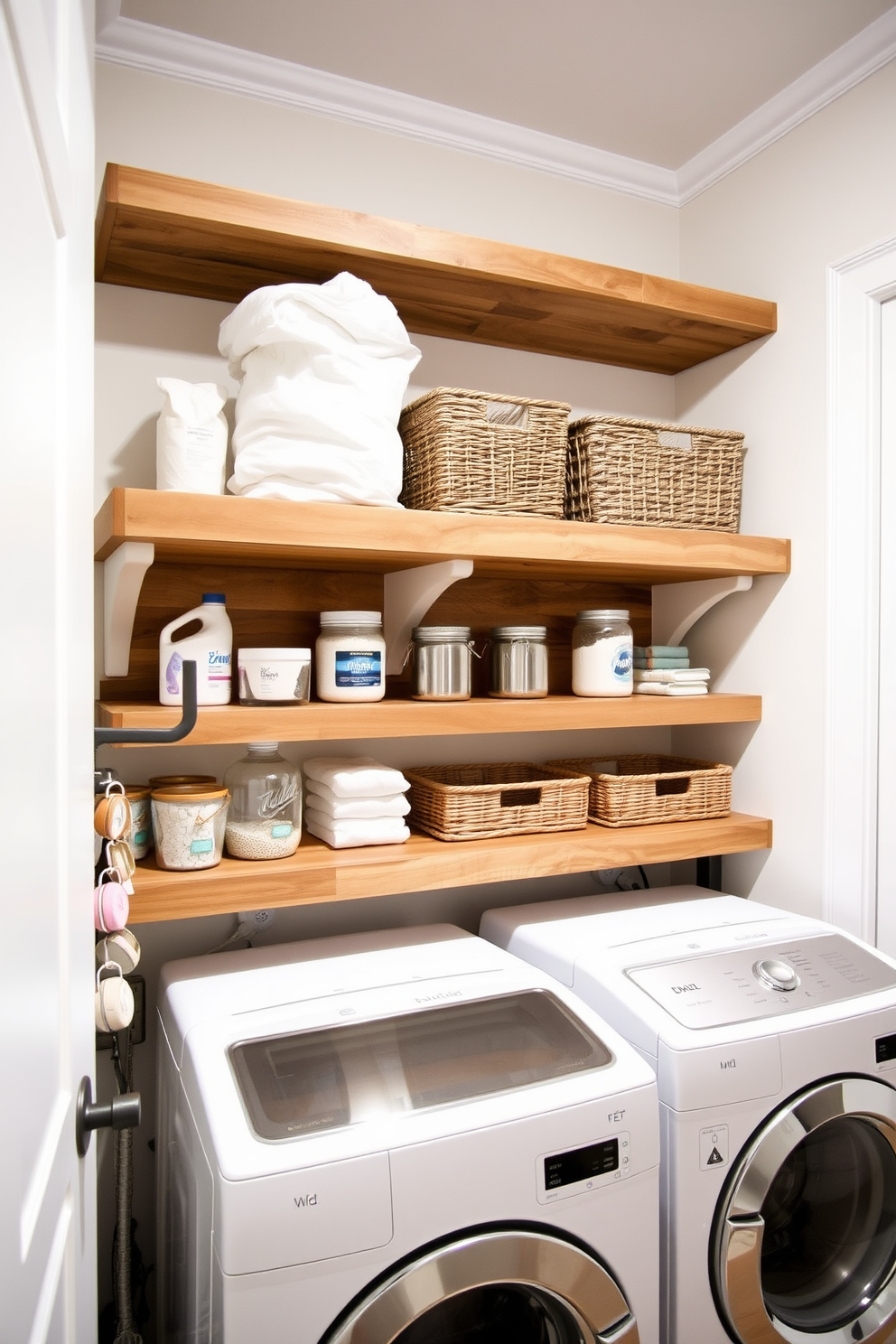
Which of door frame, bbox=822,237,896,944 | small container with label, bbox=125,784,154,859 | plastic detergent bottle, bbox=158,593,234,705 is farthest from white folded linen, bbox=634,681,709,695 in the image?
small container with label, bbox=125,784,154,859

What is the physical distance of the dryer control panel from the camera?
1373 mm

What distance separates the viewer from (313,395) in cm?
143

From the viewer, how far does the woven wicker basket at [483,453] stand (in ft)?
5.14

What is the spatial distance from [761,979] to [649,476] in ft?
3.25

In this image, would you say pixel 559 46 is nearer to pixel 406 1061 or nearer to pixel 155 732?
pixel 155 732

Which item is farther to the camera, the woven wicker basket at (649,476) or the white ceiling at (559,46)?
the woven wicker basket at (649,476)

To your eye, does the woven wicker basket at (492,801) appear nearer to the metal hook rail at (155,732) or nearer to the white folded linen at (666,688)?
the white folded linen at (666,688)

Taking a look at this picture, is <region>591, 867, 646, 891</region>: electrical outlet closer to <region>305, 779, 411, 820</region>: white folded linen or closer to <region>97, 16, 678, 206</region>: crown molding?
<region>305, 779, 411, 820</region>: white folded linen

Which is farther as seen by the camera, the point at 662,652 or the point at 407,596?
the point at 662,652

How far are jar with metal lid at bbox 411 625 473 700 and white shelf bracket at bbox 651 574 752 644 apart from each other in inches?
24.9

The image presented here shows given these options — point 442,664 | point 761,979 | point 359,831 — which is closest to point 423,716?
point 442,664

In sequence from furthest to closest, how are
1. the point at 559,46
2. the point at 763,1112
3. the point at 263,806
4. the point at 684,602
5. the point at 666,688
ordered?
the point at 684,602 < the point at 666,688 < the point at 559,46 < the point at 263,806 < the point at 763,1112

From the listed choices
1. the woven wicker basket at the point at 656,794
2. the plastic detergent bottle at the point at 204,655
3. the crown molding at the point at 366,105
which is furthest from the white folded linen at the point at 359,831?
the crown molding at the point at 366,105

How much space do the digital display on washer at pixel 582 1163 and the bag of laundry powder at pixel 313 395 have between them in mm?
1041
